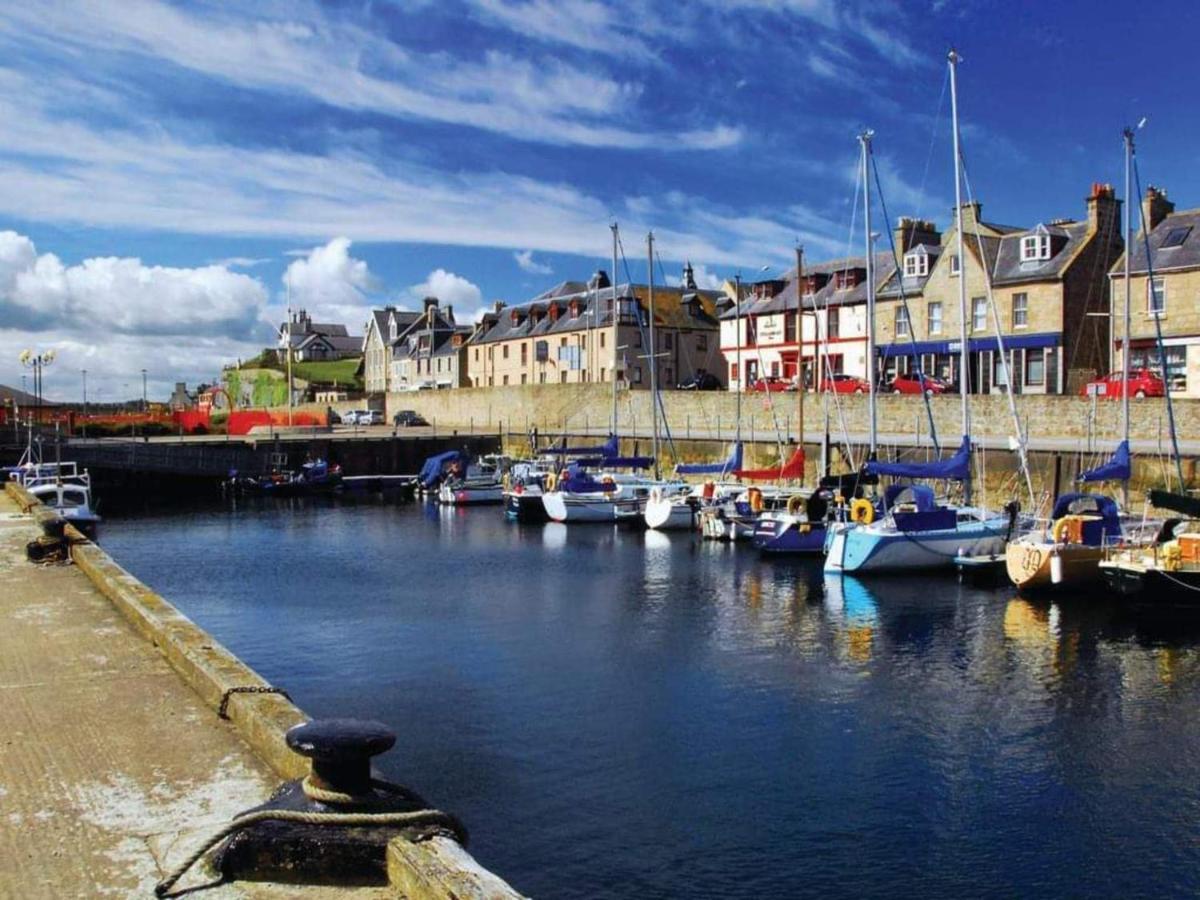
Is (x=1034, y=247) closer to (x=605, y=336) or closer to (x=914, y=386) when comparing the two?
(x=914, y=386)

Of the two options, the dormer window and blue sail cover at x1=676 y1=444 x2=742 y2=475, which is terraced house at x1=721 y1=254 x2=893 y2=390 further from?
blue sail cover at x1=676 y1=444 x2=742 y2=475

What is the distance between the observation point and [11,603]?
15.6 metres

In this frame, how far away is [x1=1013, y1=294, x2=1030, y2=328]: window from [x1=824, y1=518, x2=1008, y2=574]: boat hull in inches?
1047

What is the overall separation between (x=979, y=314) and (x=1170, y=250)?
9438 millimetres

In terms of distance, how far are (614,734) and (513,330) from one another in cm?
7856

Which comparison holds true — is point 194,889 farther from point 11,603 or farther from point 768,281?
point 768,281

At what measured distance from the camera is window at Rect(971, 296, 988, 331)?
185 feet

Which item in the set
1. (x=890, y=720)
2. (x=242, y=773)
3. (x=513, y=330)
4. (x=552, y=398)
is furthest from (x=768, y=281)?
(x=242, y=773)

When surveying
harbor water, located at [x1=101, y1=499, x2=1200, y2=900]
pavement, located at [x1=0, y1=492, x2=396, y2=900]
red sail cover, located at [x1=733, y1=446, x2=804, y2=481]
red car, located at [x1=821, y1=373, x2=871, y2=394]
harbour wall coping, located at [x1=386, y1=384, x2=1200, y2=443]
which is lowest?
harbor water, located at [x1=101, y1=499, x2=1200, y2=900]

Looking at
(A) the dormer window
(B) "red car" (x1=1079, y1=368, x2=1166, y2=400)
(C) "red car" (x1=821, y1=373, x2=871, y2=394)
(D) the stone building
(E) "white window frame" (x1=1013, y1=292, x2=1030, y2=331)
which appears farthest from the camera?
(D) the stone building

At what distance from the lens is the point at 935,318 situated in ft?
194

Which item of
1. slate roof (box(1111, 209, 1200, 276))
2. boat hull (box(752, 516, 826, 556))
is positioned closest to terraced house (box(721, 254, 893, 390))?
slate roof (box(1111, 209, 1200, 276))

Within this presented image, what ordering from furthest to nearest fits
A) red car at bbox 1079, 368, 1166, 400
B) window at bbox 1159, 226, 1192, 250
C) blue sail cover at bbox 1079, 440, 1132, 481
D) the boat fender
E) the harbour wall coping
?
window at bbox 1159, 226, 1192, 250 < red car at bbox 1079, 368, 1166, 400 < the harbour wall coping < the boat fender < blue sail cover at bbox 1079, 440, 1132, 481

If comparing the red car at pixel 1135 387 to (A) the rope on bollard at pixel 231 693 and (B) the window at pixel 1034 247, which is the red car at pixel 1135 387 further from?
(A) the rope on bollard at pixel 231 693
